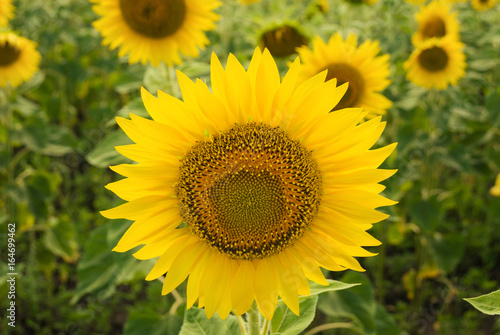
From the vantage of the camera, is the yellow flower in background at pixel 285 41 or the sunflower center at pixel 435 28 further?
the sunflower center at pixel 435 28

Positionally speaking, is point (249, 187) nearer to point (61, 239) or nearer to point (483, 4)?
point (61, 239)

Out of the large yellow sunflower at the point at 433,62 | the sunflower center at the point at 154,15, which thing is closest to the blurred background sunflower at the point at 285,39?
the sunflower center at the point at 154,15

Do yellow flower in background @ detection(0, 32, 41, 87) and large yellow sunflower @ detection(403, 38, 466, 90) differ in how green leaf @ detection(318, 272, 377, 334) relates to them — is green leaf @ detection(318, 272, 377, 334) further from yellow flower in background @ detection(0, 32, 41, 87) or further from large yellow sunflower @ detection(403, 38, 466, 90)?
yellow flower in background @ detection(0, 32, 41, 87)

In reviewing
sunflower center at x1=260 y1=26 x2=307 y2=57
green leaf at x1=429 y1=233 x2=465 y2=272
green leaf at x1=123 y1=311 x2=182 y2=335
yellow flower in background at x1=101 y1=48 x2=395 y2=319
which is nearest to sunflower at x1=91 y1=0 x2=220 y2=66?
sunflower center at x1=260 y1=26 x2=307 y2=57

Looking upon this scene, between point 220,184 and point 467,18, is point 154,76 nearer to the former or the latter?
point 220,184

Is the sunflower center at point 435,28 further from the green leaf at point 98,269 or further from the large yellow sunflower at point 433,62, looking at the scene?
the green leaf at point 98,269

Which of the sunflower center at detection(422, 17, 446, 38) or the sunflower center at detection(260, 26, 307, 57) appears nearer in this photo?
the sunflower center at detection(260, 26, 307, 57)
